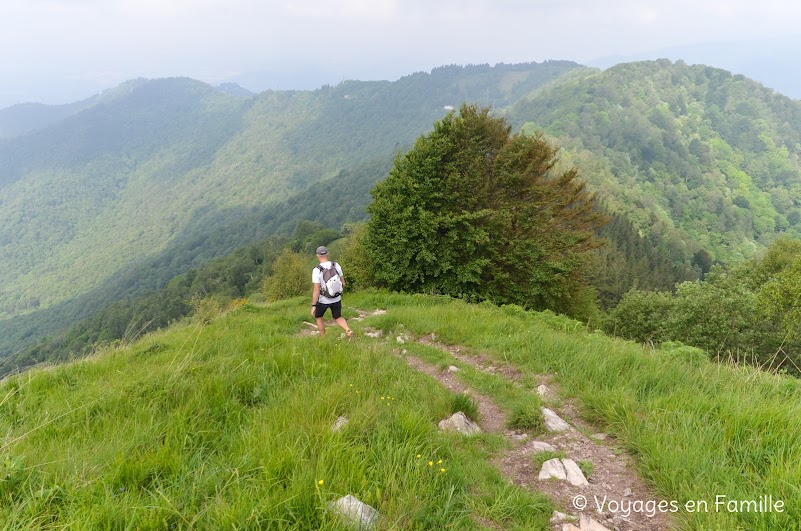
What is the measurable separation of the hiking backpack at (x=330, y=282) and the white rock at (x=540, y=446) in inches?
221

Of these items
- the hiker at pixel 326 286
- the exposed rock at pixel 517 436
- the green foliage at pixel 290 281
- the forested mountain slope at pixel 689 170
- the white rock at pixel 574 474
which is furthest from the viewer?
the forested mountain slope at pixel 689 170

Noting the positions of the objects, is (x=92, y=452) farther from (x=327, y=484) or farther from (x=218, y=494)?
(x=327, y=484)

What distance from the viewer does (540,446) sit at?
167 inches

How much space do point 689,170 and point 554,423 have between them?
18793 centimetres

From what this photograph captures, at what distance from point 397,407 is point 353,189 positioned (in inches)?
7783

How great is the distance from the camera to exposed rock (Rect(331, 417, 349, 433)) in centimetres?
348

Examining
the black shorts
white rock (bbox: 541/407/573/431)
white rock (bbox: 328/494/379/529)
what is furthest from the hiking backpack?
white rock (bbox: 328/494/379/529)

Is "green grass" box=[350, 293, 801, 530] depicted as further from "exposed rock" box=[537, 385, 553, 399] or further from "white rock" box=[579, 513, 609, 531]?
"white rock" box=[579, 513, 609, 531]

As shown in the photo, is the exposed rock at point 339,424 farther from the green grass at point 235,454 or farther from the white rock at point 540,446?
the white rock at point 540,446

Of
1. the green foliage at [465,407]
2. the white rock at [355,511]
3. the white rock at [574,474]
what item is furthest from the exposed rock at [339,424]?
the white rock at [574,474]

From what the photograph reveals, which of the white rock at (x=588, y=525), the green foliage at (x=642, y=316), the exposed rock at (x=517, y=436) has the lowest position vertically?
the green foliage at (x=642, y=316)

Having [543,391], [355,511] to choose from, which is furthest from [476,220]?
[355,511]

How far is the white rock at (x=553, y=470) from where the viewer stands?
3.65 m

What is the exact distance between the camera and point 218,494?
8.72 ft
